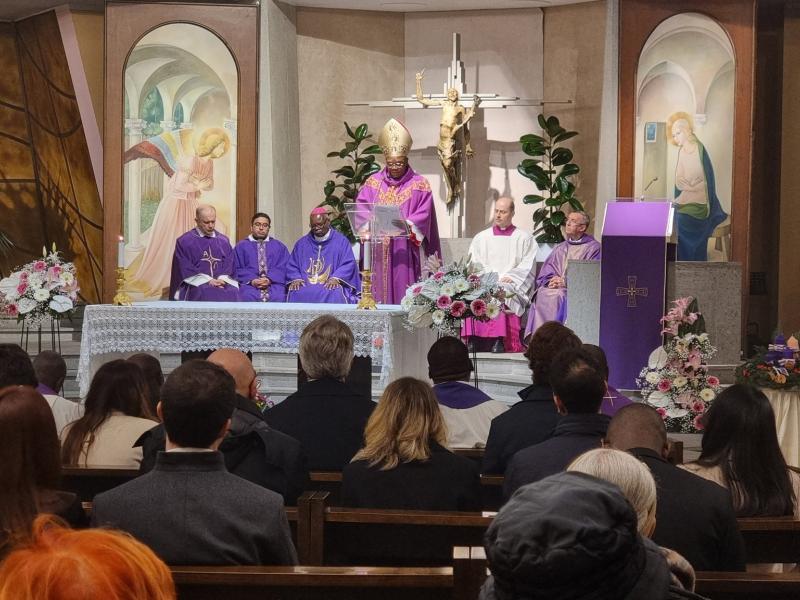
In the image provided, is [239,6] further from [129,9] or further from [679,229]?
[679,229]

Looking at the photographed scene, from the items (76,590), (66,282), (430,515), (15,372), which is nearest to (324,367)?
(15,372)

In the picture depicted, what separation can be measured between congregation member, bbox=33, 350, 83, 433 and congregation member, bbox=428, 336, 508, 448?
5.19ft

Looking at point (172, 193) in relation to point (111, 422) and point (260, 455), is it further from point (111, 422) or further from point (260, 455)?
point (260, 455)

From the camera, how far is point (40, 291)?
309 inches

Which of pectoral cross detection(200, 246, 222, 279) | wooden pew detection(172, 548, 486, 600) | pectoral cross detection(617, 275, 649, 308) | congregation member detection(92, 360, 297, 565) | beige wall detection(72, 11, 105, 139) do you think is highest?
beige wall detection(72, 11, 105, 139)

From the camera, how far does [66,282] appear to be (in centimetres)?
795

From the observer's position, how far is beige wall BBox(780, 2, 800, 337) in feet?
37.3

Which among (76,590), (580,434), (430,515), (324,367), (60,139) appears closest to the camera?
(76,590)

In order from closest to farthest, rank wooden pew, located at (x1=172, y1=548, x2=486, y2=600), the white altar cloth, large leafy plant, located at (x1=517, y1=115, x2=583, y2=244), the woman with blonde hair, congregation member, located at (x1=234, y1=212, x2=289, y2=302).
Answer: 1. wooden pew, located at (x1=172, y1=548, x2=486, y2=600)
2. the woman with blonde hair
3. the white altar cloth
4. congregation member, located at (x1=234, y1=212, x2=289, y2=302)
5. large leafy plant, located at (x1=517, y1=115, x2=583, y2=244)

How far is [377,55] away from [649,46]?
300cm

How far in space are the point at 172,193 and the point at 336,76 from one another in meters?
2.24

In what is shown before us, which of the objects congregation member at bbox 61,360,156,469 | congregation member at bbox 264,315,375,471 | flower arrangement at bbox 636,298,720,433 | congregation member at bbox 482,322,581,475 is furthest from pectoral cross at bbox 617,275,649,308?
congregation member at bbox 61,360,156,469

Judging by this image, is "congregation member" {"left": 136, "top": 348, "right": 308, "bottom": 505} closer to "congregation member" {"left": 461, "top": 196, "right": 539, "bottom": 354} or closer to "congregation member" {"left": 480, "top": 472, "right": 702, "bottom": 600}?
"congregation member" {"left": 480, "top": 472, "right": 702, "bottom": 600}

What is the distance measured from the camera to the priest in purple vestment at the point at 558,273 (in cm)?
975
